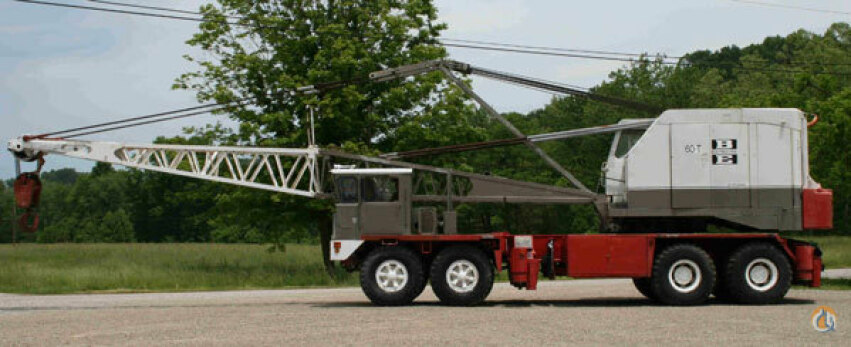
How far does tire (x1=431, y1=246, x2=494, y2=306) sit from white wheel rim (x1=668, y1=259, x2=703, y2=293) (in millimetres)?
3778

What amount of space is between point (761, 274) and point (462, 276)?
6.32 metres

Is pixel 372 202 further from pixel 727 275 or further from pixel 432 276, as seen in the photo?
pixel 727 275

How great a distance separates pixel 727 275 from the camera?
20.2 meters

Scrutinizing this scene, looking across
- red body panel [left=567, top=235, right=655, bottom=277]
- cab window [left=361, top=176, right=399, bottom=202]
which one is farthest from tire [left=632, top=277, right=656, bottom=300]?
cab window [left=361, top=176, right=399, bottom=202]

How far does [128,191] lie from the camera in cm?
11350

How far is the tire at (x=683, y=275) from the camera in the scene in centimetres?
1981

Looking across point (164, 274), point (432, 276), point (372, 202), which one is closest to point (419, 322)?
point (432, 276)

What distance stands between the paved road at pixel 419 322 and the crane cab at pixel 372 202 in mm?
1674

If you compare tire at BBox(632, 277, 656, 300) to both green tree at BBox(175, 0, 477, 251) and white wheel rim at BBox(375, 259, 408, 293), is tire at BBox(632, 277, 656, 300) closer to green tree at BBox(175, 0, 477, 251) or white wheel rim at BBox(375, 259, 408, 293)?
white wheel rim at BBox(375, 259, 408, 293)

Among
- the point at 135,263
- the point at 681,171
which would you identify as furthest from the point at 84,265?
the point at 681,171

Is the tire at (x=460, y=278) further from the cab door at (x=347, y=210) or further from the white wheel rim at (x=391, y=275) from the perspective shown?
the cab door at (x=347, y=210)

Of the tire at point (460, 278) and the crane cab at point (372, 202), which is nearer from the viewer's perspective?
the tire at point (460, 278)

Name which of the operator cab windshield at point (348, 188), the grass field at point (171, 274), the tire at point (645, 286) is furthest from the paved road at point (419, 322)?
the grass field at point (171, 274)

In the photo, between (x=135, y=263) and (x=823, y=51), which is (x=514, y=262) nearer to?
(x=135, y=263)
